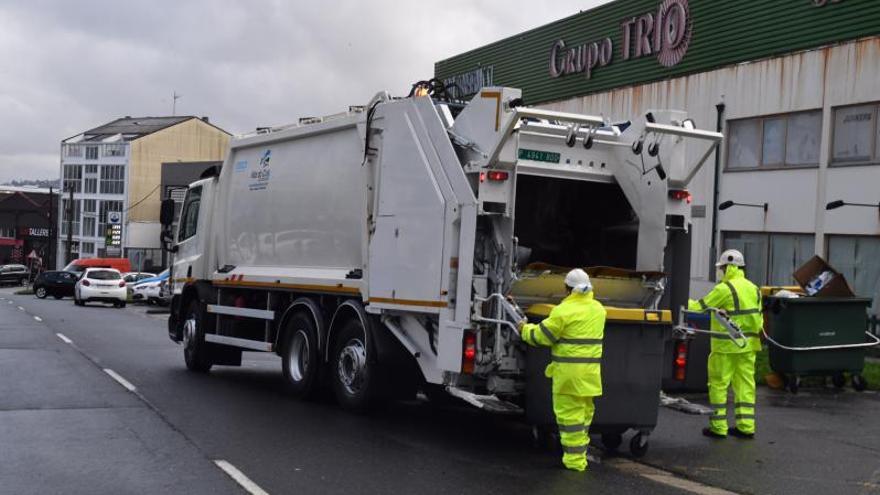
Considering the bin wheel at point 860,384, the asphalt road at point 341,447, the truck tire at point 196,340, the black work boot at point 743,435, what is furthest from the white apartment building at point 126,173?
the black work boot at point 743,435

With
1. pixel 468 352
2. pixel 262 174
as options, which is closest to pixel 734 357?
pixel 468 352

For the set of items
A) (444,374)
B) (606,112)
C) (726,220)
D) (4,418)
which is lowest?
(4,418)

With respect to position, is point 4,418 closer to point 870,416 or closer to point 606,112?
point 870,416

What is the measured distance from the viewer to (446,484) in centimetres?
743

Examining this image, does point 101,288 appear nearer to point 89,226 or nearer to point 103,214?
point 103,214

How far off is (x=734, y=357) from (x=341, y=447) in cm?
383

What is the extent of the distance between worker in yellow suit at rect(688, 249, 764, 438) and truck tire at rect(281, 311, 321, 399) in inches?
158

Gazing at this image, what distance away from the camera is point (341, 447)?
8812 millimetres

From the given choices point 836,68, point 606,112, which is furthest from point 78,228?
point 836,68

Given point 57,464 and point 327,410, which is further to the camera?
point 327,410

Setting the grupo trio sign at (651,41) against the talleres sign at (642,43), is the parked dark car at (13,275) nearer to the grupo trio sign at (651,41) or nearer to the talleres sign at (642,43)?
the grupo trio sign at (651,41)

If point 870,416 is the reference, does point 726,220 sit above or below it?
above

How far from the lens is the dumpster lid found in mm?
9109

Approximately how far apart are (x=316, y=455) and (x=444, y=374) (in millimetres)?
Answer: 1257
